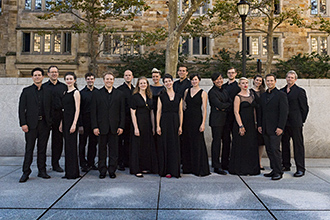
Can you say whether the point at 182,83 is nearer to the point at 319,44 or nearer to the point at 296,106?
the point at 296,106

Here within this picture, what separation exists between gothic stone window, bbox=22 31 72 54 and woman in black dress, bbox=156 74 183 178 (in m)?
18.8

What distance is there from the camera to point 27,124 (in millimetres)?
5336

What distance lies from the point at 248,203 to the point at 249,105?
7.66 ft

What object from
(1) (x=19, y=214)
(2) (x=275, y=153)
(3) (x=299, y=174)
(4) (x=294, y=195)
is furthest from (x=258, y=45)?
(1) (x=19, y=214)

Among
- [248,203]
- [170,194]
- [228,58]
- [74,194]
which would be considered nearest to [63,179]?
[74,194]

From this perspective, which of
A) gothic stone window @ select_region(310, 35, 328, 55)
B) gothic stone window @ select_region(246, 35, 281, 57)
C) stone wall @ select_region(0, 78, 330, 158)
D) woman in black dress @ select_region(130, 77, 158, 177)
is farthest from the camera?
gothic stone window @ select_region(246, 35, 281, 57)

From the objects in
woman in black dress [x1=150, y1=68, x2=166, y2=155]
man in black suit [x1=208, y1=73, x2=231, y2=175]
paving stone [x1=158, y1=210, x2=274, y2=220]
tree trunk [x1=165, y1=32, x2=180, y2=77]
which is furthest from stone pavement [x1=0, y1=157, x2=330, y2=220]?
tree trunk [x1=165, y1=32, x2=180, y2=77]

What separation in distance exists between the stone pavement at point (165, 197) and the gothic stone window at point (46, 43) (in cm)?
1820

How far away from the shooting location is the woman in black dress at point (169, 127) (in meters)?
5.55

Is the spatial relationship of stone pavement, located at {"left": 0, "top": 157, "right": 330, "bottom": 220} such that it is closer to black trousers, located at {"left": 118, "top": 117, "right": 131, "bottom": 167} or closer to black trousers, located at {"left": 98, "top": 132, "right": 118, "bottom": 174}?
black trousers, located at {"left": 98, "top": 132, "right": 118, "bottom": 174}

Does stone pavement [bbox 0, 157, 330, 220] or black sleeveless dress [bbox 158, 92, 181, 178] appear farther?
black sleeveless dress [bbox 158, 92, 181, 178]

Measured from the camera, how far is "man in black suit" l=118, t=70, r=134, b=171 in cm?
617

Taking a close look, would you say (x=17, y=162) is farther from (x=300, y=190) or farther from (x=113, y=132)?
(x=300, y=190)

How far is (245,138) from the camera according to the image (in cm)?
579
